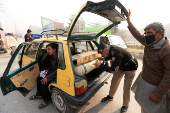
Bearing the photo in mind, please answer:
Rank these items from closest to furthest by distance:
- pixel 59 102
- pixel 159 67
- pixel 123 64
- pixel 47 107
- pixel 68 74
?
pixel 159 67, pixel 68 74, pixel 123 64, pixel 59 102, pixel 47 107

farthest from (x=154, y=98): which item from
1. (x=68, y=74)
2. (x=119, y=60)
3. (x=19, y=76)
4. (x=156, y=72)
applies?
(x=19, y=76)

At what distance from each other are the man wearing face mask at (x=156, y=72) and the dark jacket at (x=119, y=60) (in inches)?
19.9

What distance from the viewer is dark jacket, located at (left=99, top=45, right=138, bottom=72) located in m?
1.81

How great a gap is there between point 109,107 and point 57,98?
4.55ft

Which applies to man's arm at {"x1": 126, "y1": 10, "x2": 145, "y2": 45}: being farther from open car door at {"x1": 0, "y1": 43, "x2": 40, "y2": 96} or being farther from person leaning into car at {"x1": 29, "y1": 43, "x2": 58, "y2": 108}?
open car door at {"x1": 0, "y1": 43, "x2": 40, "y2": 96}

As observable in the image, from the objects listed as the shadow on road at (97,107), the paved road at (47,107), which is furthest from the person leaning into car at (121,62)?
the shadow on road at (97,107)

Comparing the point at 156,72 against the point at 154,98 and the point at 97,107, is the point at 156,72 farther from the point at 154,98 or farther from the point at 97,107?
the point at 97,107

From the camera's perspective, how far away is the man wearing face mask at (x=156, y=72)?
1.08m

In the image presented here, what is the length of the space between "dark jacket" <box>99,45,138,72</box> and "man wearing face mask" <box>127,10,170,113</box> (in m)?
0.51

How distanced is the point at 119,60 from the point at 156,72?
2.20 feet

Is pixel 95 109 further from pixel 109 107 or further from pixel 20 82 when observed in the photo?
pixel 20 82

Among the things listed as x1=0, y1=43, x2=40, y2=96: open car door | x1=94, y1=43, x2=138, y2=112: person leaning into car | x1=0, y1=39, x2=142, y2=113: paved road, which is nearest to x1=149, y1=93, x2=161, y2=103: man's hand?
x1=94, y1=43, x2=138, y2=112: person leaning into car

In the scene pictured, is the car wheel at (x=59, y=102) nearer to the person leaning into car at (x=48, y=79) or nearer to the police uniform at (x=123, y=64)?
the person leaning into car at (x=48, y=79)

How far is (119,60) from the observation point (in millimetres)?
1805
